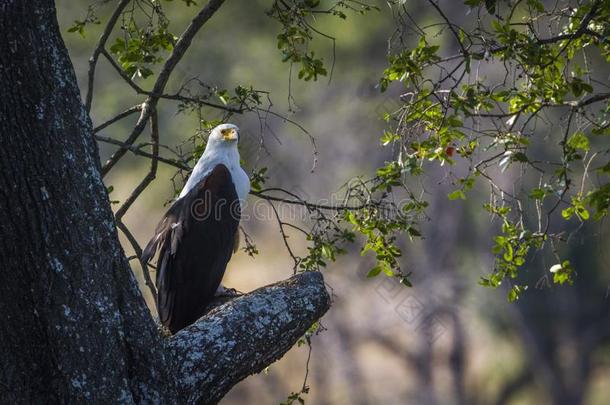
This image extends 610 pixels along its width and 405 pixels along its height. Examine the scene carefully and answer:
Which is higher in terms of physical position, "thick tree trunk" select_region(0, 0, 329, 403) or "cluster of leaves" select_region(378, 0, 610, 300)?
"cluster of leaves" select_region(378, 0, 610, 300)

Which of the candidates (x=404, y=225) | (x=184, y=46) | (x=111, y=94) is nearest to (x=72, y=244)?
(x=404, y=225)

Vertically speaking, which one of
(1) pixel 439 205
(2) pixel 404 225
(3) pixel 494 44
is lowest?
(2) pixel 404 225

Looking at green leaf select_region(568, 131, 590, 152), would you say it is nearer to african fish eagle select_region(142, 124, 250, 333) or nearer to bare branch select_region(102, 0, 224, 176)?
bare branch select_region(102, 0, 224, 176)

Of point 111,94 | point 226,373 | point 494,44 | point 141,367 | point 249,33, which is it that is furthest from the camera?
point 249,33

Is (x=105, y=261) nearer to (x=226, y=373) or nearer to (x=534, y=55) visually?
(x=226, y=373)

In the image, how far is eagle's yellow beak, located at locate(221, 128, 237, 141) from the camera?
16.9 feet

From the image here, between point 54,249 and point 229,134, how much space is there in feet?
9.23

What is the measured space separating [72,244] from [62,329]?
222mm

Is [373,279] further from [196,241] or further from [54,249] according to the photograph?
[54,249]

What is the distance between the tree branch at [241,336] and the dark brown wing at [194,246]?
4.36 feet

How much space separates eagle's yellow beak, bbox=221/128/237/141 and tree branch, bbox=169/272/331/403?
6.54ft

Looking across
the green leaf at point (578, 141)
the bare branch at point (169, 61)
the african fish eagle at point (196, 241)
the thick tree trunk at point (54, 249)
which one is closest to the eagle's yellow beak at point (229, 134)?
the african fish eagle at point (196, 241)

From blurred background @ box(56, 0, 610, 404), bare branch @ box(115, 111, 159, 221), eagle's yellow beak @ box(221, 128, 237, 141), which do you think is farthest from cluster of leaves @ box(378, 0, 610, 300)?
blurred background @ box(56, 0, 610, 404)

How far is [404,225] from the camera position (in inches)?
150
